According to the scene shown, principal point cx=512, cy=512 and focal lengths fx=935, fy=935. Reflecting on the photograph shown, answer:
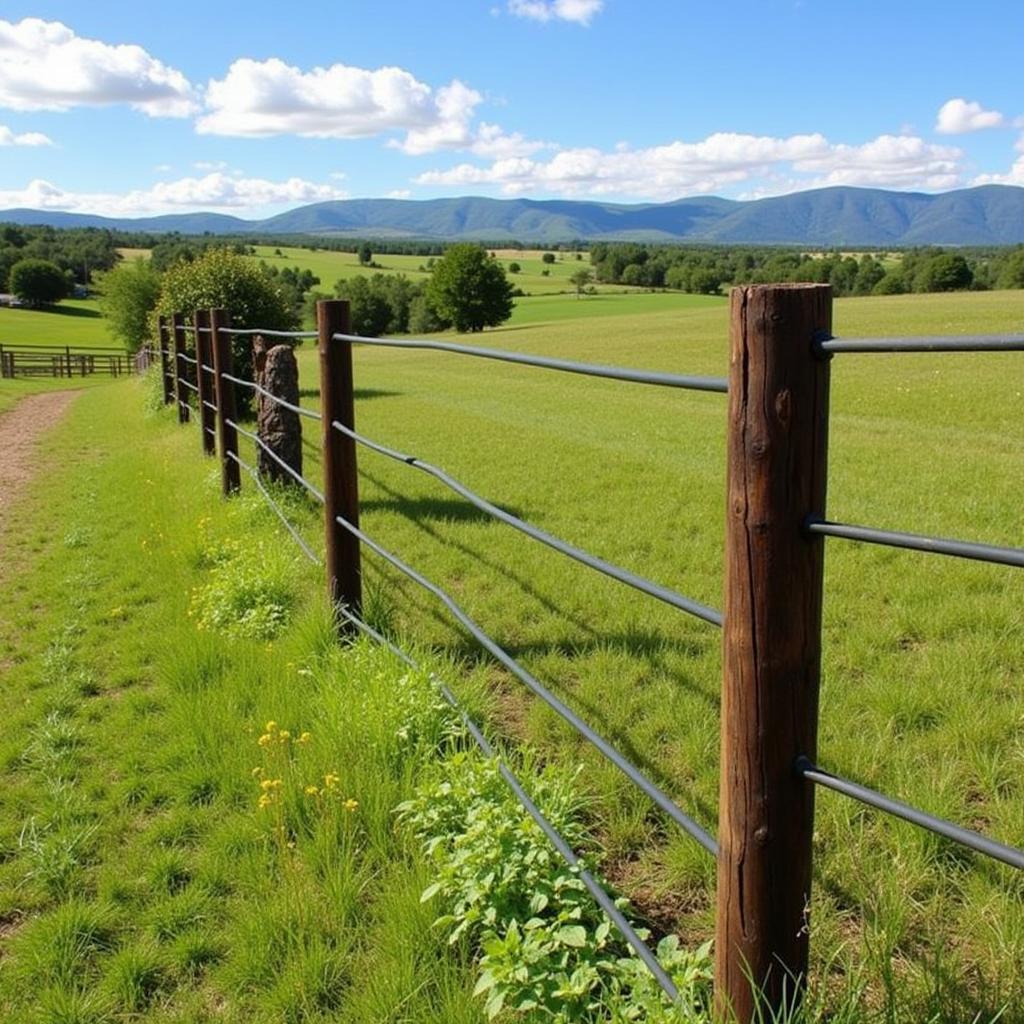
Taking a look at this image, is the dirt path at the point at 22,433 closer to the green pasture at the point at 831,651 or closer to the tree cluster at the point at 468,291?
the green pasture at the point at 831,651

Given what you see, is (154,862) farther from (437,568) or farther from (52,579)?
(52,579)

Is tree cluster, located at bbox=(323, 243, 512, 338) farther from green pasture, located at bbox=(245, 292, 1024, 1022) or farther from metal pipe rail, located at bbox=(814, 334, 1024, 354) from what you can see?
metal pipe rail, located at bbox=(814, 334, 1024, 354)

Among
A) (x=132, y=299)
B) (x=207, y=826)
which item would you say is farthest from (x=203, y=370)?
(x=132, y=299)

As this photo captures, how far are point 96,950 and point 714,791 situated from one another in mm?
1894

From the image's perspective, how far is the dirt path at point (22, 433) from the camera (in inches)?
416

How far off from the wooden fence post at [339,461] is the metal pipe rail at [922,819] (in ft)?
9.60

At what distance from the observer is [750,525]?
1696 mm

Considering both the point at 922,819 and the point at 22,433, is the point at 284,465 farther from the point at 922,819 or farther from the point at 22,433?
the point at 22,433

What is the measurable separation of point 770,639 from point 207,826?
7.30 feet

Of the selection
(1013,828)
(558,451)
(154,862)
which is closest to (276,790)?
(154,862)

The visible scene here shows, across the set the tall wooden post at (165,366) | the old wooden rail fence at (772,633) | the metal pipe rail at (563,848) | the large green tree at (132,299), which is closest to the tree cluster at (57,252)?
the large green tree at (132,299)

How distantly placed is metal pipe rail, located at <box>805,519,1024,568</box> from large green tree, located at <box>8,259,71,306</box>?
94.6 metres

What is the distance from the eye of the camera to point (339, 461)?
14.3ft

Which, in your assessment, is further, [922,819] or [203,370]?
[203,370]
